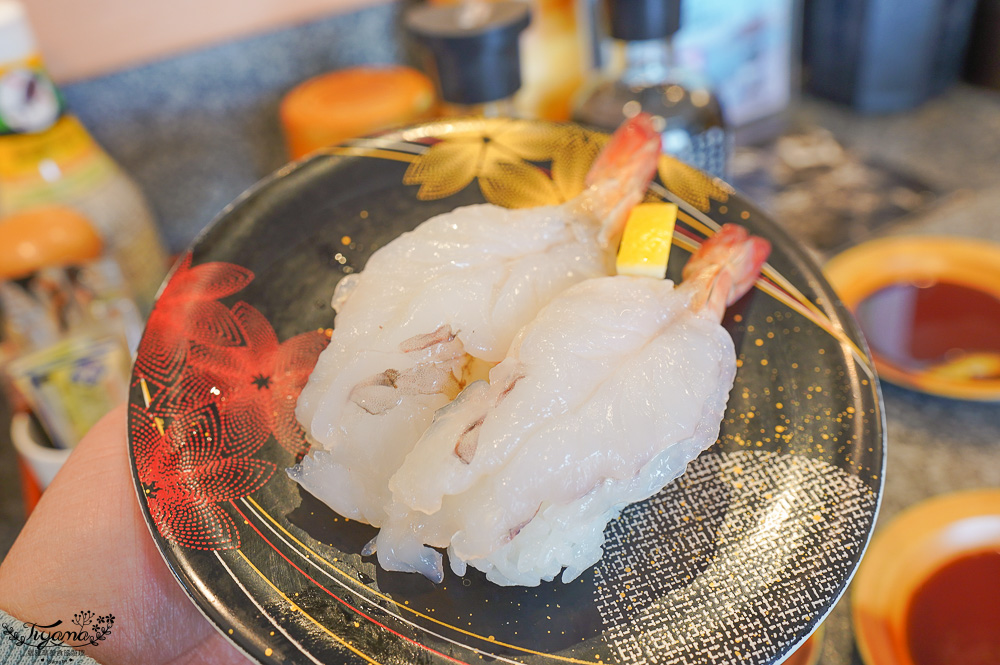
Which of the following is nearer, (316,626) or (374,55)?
(316,626)

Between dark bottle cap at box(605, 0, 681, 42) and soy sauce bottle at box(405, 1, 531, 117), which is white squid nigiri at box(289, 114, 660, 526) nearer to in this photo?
soy sauce bottle at box(405, 1, 531, 117)

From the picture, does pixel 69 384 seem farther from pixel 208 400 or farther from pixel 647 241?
pixel 647 241

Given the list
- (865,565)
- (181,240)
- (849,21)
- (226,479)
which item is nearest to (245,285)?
(226,479)

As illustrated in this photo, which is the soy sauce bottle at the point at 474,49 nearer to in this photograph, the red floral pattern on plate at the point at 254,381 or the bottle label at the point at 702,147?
the bottle label at the point at 702,147

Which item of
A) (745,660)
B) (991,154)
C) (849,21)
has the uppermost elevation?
(745,660)

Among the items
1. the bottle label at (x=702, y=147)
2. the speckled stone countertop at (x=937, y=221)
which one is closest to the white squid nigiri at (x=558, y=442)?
the speckled stone countertop at (x=937, y=221)

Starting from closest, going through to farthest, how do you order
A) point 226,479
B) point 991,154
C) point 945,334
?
1. point 226,479
2. point 945,334
3. point 991,154

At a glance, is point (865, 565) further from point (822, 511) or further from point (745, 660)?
point (745, 660)
